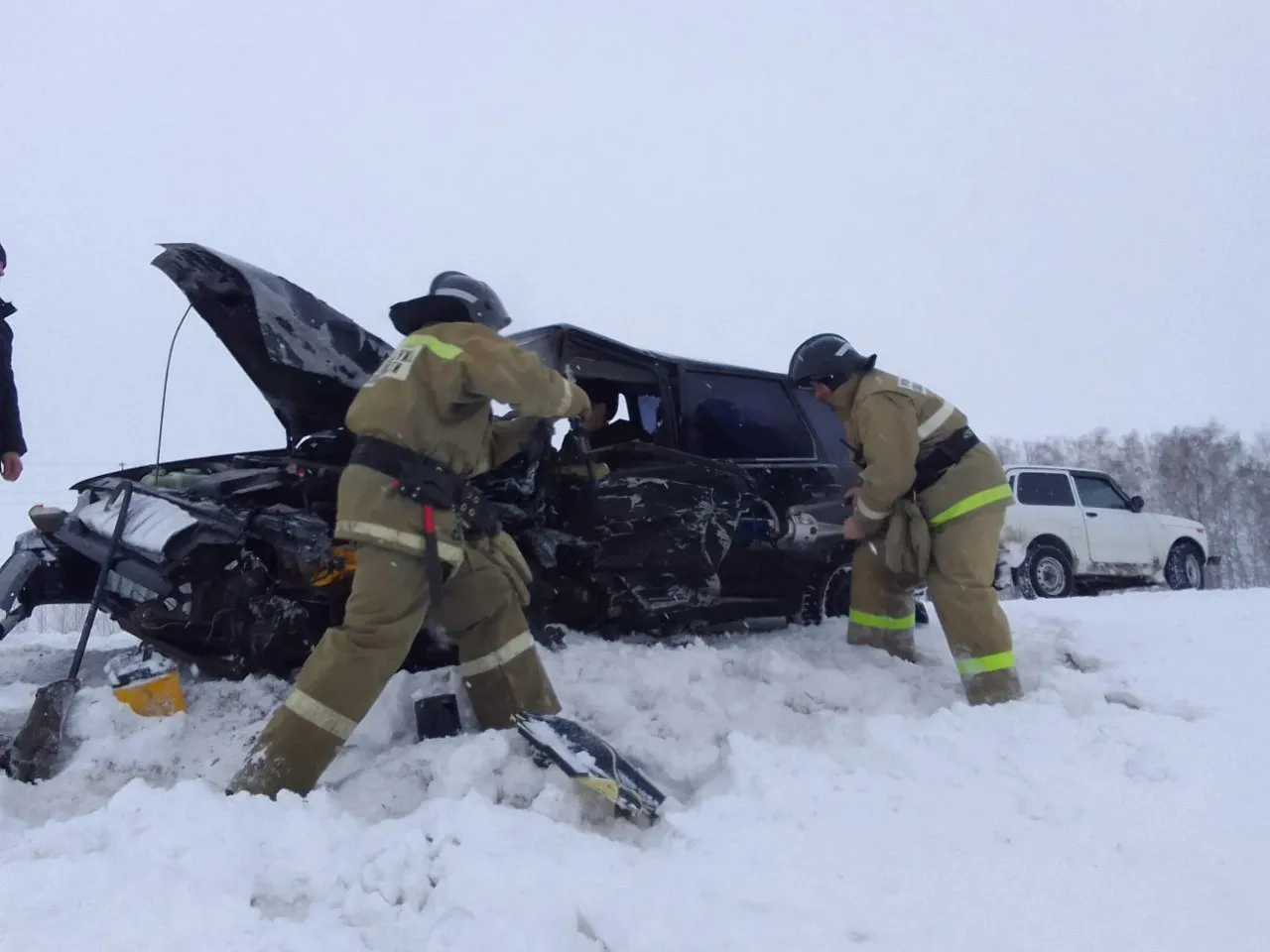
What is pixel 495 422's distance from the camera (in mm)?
3279

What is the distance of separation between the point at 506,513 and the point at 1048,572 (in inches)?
338

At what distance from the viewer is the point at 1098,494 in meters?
10.5

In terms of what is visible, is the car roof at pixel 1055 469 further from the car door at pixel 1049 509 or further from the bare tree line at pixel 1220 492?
the bare tree line at pixel 1220 492

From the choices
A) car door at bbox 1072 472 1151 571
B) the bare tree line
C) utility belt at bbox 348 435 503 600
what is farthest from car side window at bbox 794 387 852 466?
the bare tree line

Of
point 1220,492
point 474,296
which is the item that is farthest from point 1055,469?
point 1220,492

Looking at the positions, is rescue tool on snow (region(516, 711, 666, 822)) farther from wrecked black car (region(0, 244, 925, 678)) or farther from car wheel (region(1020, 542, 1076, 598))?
car wheel (region(1020, 542, 1076, 598))

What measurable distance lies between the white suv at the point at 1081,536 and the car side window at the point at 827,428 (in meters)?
5.84

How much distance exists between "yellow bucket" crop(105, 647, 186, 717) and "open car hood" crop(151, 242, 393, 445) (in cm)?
101

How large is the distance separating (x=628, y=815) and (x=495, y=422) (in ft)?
5.31

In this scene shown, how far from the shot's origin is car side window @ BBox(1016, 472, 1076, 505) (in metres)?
10.1

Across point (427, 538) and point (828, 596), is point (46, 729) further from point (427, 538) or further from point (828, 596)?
point (828, 596)

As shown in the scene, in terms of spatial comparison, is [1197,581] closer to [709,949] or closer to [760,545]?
[760,545]

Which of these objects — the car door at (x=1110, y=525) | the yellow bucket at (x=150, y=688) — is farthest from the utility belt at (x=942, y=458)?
the car door at (x=1110, y=525)

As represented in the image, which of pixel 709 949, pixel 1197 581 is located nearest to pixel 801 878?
pixel 709 949
